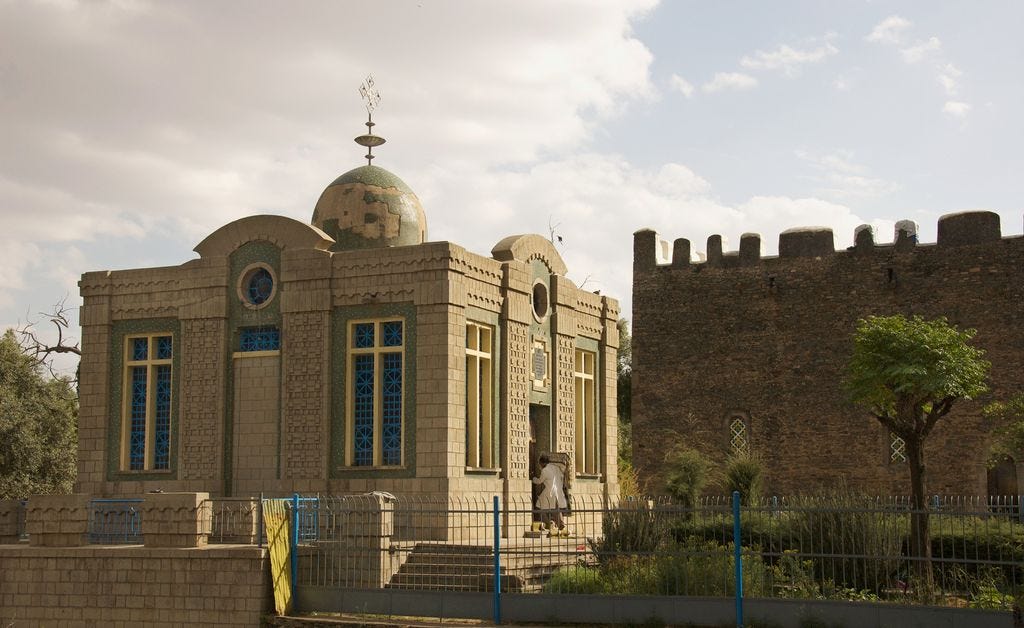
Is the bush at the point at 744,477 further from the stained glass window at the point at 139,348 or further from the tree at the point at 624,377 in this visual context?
the tree at the point at 624,377

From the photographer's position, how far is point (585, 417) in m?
24.1

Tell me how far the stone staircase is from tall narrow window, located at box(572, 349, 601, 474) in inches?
259

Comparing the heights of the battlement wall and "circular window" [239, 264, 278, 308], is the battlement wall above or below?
above

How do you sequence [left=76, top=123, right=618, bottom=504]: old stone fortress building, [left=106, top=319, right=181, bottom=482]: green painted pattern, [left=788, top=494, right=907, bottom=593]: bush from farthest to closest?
1. [left=106, top=319, right=181, bottom=482]: green painted pattern
2. [left=76, top=123, right=618, bottom=504]: old stone fortress building
3. [left=788, top=494, right=907, bottom=593]: bush

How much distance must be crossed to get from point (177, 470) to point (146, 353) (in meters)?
2.24

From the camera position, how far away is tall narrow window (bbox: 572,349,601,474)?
2370 centimetres

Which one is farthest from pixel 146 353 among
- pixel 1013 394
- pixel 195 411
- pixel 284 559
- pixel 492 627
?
pixel 1013 394

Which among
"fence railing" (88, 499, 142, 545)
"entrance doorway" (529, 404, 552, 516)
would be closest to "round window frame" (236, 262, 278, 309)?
"fence railing" (88, 499, 142, 545)

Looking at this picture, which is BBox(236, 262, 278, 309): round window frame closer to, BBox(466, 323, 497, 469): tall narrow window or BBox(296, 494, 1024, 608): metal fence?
BBox(466, 323, 497, 469): tall narrow window

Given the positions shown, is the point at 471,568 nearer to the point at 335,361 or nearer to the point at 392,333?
the point at 392,333

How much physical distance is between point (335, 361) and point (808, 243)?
672 inches

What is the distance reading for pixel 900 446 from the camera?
103ft

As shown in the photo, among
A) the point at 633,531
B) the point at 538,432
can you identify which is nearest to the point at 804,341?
the point at 538,432

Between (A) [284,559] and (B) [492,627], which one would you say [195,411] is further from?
(B) [492,627]
